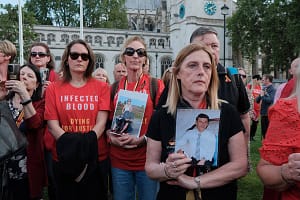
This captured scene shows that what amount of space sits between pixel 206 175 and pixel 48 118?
5.63ft

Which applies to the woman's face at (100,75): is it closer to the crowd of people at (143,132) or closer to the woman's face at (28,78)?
the crowd of people at (143,132)

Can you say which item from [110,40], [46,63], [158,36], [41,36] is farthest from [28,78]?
[158,36]

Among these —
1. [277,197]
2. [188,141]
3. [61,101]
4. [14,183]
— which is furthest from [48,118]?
[277,197]

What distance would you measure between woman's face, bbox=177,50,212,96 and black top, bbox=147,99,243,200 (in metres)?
0.14

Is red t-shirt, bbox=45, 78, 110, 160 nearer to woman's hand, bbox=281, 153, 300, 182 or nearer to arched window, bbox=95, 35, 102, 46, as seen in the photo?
woman's hand, bbox=281, 153, 300, 182

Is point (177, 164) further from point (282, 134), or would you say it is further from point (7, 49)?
point (7, 49)

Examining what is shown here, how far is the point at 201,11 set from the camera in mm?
52125

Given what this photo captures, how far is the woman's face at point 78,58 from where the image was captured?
12.1 ft

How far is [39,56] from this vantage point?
5.11m

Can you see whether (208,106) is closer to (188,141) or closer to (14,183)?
(188,141)

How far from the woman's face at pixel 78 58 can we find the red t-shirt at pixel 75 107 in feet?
0.57

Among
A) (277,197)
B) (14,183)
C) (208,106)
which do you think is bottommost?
(14,183)

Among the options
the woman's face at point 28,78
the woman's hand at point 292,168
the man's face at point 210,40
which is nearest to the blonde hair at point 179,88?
the woman's hand at point 292,168

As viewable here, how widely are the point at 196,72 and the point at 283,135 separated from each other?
720mm
